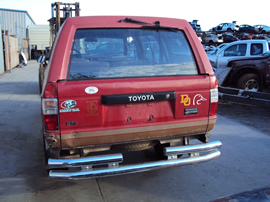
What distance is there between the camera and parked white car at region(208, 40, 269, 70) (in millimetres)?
9305

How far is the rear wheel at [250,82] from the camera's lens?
8.42 meters

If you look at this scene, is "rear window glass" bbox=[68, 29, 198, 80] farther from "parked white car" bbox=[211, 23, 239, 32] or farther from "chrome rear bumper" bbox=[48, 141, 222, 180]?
"parked white car" bbox=[211, 23, 239, 32]

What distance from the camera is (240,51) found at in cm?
979

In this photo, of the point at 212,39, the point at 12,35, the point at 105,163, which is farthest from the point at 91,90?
the point at 212,39

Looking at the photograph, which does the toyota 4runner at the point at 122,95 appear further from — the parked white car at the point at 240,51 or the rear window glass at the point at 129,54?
the parked white car at the point at 240,51

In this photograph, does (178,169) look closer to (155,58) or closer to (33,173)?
(155,58)

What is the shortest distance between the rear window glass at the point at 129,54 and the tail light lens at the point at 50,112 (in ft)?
1.08

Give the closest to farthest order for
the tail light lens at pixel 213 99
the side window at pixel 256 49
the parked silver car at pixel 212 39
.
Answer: the tail light lens at pixel 213 99
the side window at pixel 256 49
the parked silver car at pixel 212 39

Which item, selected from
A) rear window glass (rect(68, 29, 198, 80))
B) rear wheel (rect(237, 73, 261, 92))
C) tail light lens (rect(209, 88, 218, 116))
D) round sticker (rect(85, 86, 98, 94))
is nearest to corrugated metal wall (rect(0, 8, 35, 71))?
rear wheel (rect(237, 73, 261, 92))

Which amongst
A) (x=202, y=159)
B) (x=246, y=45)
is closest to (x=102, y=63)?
(x=202, y=159)

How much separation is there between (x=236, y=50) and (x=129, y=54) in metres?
7.75

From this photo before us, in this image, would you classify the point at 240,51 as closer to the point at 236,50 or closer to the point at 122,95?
the point at 236,50

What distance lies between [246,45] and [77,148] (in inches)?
345

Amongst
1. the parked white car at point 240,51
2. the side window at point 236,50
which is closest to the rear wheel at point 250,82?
the parked white car at point 240,51
